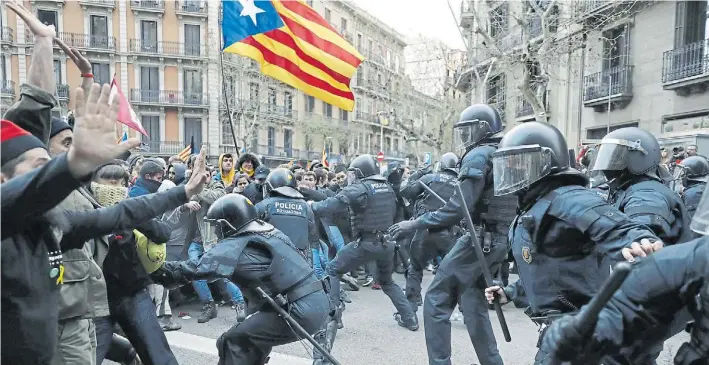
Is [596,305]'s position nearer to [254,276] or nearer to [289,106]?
[254,276]

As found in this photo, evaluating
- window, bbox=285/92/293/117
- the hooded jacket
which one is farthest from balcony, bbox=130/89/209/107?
the hooded jacket

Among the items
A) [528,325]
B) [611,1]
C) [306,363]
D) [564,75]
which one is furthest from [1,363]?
[564,75]

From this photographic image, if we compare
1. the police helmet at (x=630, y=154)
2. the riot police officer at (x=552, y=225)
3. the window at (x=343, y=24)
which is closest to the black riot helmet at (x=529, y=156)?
the riot police officer at (x=552, y=225)

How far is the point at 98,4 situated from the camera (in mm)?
34812

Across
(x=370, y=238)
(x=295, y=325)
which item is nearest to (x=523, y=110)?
(x=370, y=238)

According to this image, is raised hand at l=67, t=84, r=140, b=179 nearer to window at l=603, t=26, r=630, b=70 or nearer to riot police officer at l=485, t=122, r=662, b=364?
riot police officer at l=485, t=122, r=662, b=364

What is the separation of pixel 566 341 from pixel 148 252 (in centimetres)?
289

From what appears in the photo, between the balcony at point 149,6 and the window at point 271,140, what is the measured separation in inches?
471

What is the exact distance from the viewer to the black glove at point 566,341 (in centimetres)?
175

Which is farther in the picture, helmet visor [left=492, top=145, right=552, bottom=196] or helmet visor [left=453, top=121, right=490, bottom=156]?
helmet visor [left=453, top=121, right=490, bottom=156]

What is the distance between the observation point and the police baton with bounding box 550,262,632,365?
150cm

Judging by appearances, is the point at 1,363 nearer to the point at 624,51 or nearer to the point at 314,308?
the point at 314,308

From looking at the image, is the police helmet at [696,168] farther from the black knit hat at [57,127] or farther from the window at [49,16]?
the window at [49,16]

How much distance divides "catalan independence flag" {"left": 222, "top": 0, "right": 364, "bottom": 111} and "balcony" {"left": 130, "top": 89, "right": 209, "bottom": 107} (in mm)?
32436
